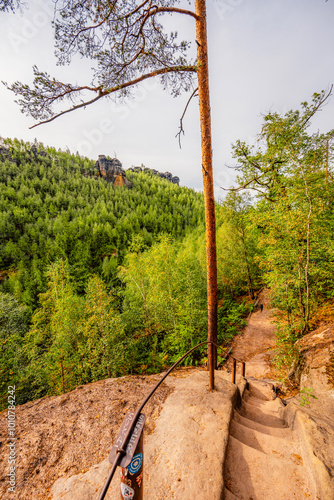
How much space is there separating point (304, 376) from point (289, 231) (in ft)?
12.6

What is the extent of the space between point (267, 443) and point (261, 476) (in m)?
0.58

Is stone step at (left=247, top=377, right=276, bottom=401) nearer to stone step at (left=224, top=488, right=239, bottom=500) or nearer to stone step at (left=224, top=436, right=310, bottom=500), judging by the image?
stone step at (left=224, top=436, right=310, bottom=500)

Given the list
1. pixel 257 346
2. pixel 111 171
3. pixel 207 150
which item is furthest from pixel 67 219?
pixel 207 150

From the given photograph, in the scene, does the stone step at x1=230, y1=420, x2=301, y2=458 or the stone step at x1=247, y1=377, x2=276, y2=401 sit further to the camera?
the stone step at x1=247, y1=377, x2=276, y2=401

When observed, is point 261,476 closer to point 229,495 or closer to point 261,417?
point 229,495

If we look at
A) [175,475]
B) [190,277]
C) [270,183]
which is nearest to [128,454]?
[175,475]

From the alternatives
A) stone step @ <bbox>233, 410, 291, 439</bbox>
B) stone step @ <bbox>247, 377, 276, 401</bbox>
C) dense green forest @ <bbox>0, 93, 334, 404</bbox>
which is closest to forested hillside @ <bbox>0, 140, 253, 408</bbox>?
dense green forest @ <bbox>0, 93, 334, 404</bbox>

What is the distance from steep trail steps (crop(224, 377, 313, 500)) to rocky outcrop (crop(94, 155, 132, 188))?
55.7 meters

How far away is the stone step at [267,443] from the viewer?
7.55 ft

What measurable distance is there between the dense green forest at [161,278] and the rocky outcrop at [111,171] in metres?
26.4

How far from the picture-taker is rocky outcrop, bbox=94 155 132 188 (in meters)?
53.9

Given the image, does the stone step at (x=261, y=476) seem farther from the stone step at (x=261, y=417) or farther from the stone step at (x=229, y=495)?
the stone step at (x=261, y=417)

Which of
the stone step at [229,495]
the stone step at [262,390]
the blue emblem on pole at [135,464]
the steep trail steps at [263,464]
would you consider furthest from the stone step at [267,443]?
the stone step at [262,390]

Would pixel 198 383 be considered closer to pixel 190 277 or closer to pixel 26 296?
pixel 190 277
